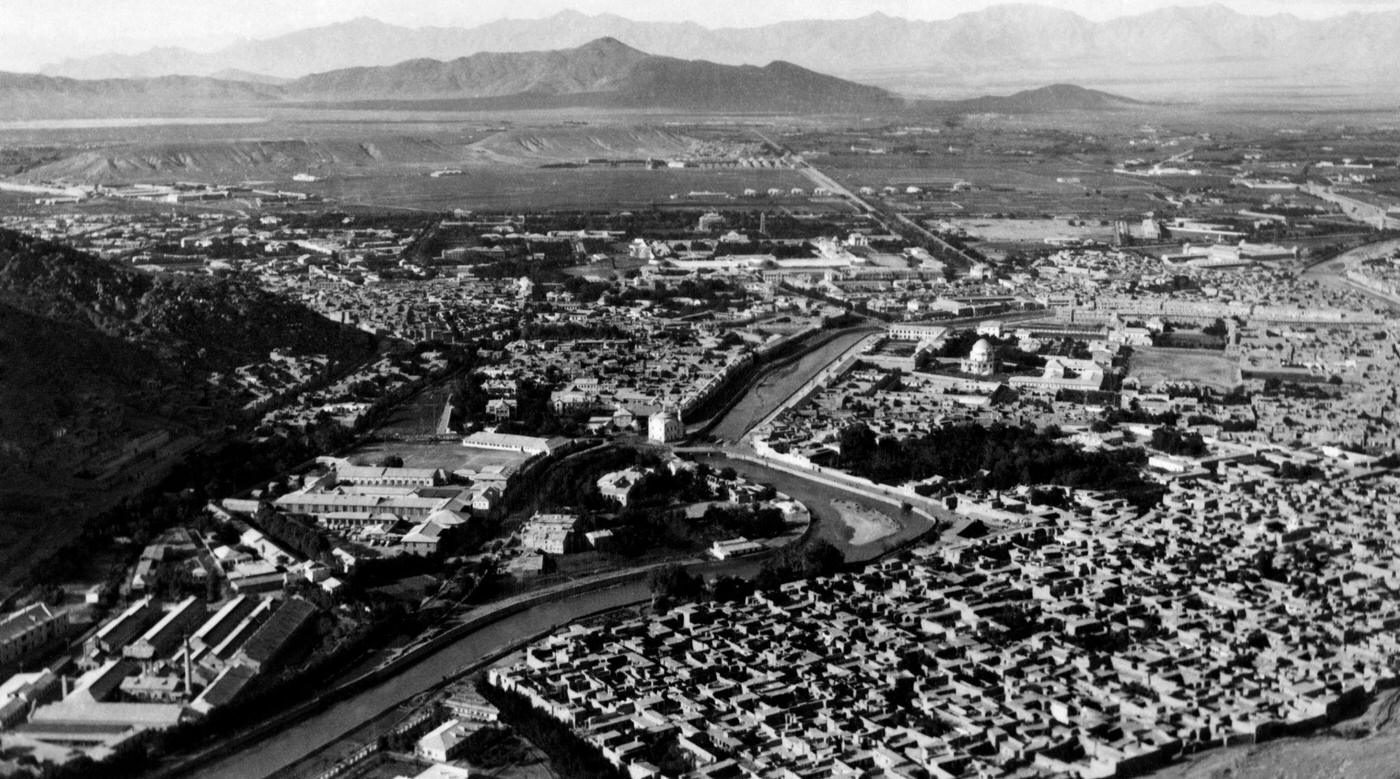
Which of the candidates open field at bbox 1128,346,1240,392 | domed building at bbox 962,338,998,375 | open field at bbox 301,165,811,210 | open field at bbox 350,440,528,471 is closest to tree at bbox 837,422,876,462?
open field at bbox 350,440,528,471

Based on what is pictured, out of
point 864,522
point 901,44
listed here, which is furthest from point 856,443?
point 901,44

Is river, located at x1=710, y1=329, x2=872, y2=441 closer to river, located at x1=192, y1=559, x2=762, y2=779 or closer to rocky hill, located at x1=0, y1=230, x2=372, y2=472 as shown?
river, located at x1=192, y1=559, x2=762, y2=779

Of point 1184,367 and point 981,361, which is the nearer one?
point 1184,367

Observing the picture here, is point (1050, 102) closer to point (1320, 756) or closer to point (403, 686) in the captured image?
point (403, 686)

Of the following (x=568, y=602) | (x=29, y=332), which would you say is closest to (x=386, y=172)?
(x=29, y=332)

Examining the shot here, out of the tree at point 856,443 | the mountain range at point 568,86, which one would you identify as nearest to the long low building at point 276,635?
the tree at point 856,443

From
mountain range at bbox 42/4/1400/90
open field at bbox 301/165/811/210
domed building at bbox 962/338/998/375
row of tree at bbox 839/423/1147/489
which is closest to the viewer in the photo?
row of tree at bbox 839/423/1147/489
